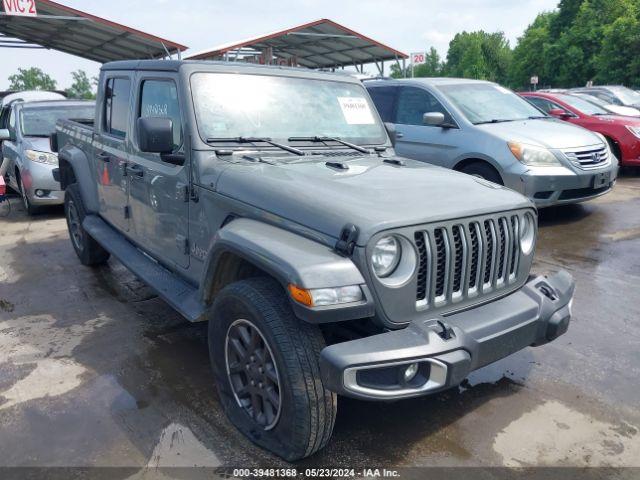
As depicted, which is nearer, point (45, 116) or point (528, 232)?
point (528, 232)

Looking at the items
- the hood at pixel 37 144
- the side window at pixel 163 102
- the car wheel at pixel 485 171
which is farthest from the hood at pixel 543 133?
the hood at pixel 37 144

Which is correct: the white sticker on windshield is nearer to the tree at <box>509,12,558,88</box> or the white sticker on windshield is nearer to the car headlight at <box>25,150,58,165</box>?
the car headlight at <box>25,150,58,165</box>

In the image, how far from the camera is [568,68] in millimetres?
42750

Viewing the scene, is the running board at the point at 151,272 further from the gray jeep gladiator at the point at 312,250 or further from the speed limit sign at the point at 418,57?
the speed limit sign at the point at 418,57

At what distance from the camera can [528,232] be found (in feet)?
9.78

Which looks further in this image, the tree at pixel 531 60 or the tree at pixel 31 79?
the tree at pixel 31 79

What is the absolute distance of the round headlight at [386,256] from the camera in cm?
232

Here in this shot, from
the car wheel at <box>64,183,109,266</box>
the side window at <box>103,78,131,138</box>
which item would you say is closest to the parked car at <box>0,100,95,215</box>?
the car wheel at <box>64,183,109,266</box>

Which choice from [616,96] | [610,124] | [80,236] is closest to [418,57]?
[616,96]

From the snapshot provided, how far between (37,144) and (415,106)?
18.3 ft

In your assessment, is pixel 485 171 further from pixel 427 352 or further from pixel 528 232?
pixel 427 352

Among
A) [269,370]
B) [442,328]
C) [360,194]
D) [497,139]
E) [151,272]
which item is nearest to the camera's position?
[442,328]

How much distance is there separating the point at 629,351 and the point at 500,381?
105 centimetres

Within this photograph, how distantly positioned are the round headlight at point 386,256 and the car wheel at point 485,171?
174 inches
